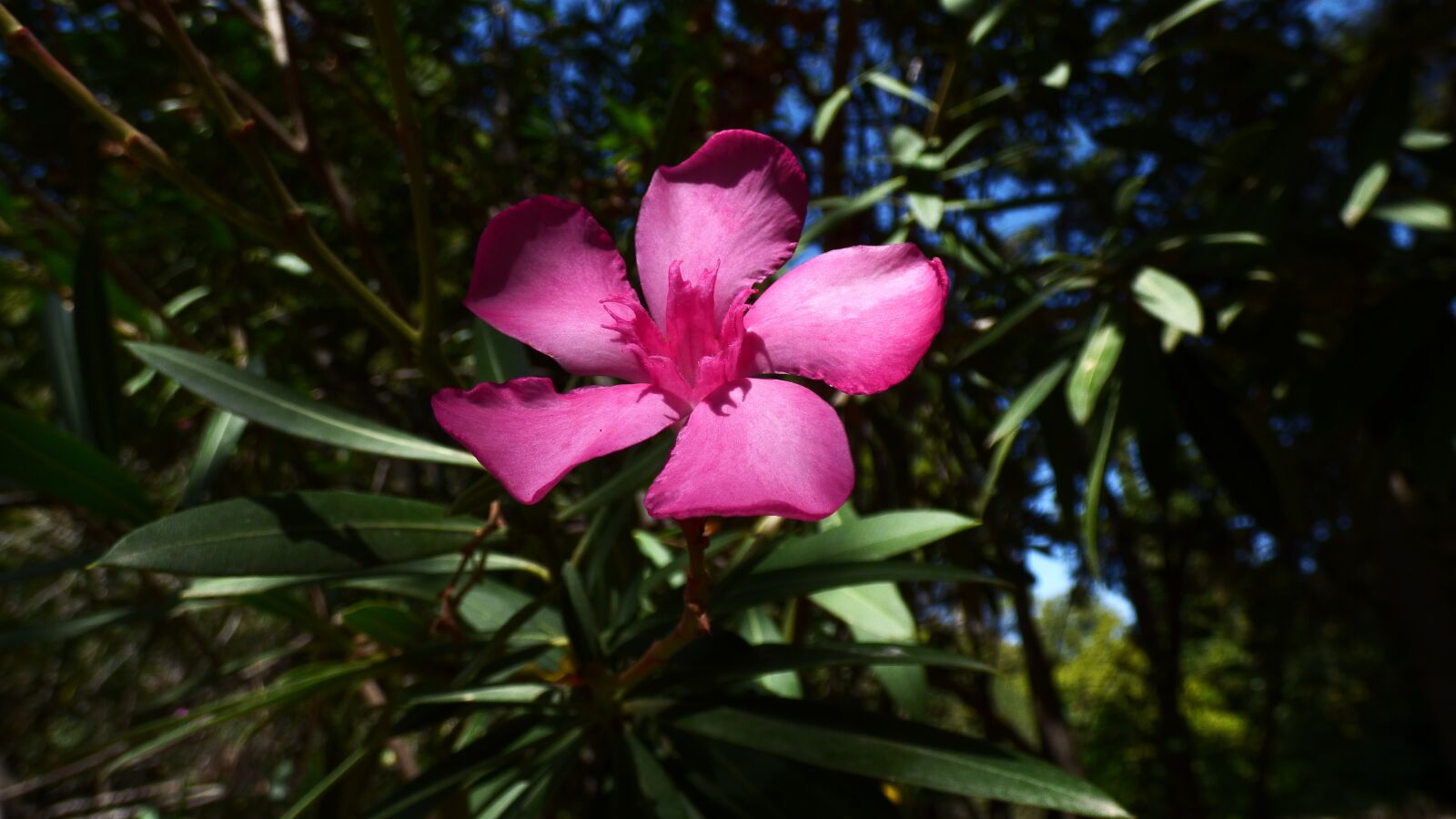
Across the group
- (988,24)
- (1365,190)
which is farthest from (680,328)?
(1365,190)

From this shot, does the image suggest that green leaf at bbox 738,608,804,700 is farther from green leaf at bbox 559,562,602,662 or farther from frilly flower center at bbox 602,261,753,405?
frilly flower center at bbox 602,261,753,405

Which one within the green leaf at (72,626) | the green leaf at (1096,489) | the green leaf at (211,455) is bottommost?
the green leaf at (1096,489)

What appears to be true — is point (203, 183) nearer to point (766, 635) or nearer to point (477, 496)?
point (477, 496)

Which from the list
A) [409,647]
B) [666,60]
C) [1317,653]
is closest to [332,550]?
[409,647]

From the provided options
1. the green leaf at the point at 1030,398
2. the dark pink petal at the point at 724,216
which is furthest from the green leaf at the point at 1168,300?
the dark pink petal at the point at 724,216

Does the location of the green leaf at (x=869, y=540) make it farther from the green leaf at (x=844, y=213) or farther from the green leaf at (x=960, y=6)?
the green leaf at (x=960, y=6)

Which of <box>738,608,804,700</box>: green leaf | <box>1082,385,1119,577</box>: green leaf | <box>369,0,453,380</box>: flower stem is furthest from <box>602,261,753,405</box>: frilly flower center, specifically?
<box>1082,385,1119,577</box>: green leaf
